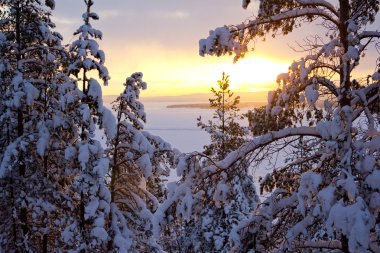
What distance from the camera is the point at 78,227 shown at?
39.1ft

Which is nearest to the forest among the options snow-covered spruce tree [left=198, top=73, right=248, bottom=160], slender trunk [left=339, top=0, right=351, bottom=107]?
slender trunk [left=339, top=0, right=351, bottom=107]

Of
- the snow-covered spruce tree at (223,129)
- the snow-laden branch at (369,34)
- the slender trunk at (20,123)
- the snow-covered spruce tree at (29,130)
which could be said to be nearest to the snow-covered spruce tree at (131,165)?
the snow-covered spruce tree at (29,130)

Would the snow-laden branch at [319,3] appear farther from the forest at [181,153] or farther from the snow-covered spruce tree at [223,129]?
the snow-covered spruce tree at [223,129]

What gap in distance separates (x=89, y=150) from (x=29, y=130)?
3486 millimetres

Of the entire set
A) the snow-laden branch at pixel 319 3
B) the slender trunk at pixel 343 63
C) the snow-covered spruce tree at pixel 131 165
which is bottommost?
the snow-covered spruce tree at pixel 131 165

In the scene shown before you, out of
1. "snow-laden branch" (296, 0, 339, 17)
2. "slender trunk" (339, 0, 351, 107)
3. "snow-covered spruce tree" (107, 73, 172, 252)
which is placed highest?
"snow-laden branch" (296, 0, 339, 17)

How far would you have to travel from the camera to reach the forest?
571 centimetres

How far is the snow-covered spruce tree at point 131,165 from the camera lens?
1215 centimetres

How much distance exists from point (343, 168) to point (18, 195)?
10.3 m

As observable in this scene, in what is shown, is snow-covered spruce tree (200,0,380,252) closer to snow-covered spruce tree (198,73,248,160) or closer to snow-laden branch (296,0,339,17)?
snow-laden branch (296,0,339,17)

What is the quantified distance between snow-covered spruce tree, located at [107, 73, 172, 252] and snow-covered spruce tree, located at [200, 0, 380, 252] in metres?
5.47

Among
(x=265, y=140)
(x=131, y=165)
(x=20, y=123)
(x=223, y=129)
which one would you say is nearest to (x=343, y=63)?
(x=265, y=140)

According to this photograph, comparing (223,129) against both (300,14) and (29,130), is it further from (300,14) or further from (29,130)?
(300,14)

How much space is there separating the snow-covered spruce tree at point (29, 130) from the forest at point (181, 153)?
43 mm
